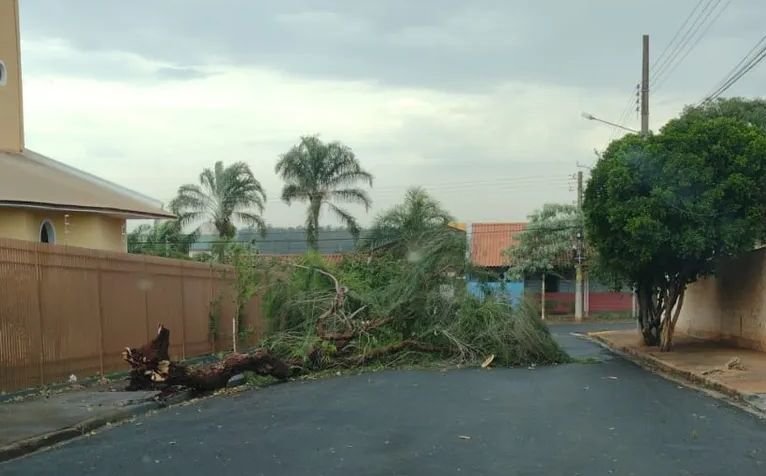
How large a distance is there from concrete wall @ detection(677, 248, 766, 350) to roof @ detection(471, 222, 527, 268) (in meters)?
26.9

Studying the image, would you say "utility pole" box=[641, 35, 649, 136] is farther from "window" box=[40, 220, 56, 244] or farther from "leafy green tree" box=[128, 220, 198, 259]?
"leafy green tree" box=[128, 220, 198, 259]

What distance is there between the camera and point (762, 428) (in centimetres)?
1053

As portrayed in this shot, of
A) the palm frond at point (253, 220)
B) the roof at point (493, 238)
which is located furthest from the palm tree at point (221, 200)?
the roof at point (493, 238)

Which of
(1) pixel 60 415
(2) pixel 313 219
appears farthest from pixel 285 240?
(1) pixel 60 415

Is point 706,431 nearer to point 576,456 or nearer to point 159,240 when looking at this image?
point 576,456

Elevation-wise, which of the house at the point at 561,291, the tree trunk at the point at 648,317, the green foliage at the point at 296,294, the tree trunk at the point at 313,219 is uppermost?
the tree trunk at the point at 313,219

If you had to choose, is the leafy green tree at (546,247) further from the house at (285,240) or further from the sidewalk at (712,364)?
the sidewalk at (712,364)

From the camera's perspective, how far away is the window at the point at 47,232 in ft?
66.8

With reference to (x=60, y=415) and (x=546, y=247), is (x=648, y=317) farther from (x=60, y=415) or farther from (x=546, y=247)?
(x=546, y=247)

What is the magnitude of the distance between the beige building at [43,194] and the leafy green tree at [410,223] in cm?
644

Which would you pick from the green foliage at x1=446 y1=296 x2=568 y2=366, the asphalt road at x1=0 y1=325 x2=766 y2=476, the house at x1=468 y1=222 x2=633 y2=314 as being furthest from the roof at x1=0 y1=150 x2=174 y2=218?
the house at x1=468 y1=222 x2=633 y2=314

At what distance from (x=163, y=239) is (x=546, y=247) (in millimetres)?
22563

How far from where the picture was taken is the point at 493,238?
191 ft

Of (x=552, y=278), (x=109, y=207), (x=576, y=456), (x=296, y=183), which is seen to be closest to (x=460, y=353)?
(x=109, y=207)
